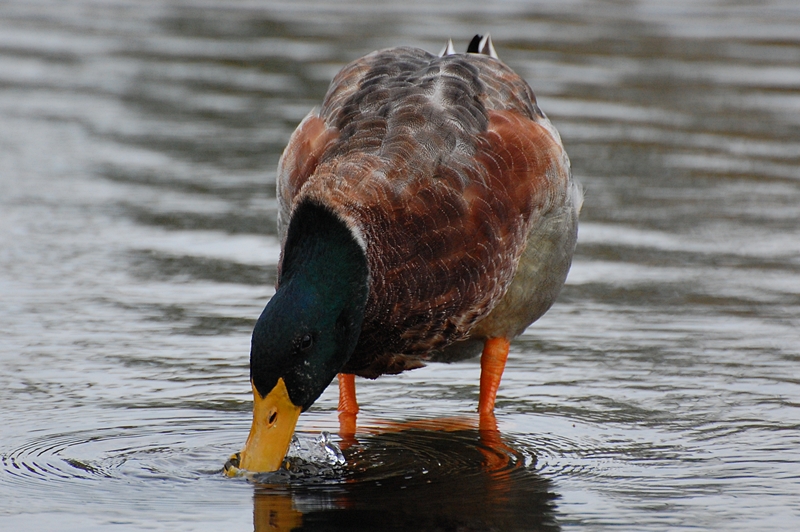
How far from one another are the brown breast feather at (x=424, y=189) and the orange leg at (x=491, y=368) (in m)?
0.57

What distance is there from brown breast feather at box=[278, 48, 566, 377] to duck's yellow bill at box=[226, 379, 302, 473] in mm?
506

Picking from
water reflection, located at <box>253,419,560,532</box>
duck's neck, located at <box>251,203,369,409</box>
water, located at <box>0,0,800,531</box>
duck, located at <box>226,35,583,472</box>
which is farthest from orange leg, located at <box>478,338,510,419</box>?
duck's neck, located at <box>251,203,369,409</box>

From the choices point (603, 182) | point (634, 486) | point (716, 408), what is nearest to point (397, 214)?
point (634, 486)

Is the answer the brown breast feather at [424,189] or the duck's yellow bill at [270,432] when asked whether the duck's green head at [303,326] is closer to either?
the duck's yellow bill at [270,432]

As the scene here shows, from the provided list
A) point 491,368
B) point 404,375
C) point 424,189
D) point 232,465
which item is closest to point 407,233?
point 424,189

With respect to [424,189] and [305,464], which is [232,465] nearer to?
[305,464]

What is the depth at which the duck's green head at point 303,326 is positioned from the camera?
4473 millimetres

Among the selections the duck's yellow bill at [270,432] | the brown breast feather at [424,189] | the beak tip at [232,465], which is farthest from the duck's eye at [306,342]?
the beak tip at [232,465]

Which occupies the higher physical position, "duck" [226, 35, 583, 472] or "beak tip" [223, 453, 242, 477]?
"duck" [226, 35, 583, 472]

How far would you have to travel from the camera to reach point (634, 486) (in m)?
4.88

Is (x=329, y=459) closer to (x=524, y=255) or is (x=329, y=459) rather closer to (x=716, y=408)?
(x=524, y=255)

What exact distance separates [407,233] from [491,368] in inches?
44.9

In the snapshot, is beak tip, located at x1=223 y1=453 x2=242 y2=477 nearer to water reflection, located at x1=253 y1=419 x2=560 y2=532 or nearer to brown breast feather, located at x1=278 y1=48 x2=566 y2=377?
water reflection, located at x1=253 y1=419 x2=560 y2=532

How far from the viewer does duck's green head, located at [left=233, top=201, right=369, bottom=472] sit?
4.47m
